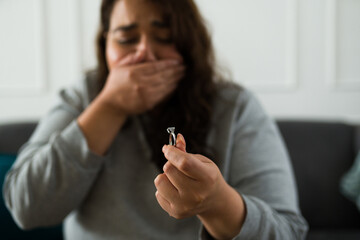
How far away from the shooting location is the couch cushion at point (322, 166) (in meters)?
1.10

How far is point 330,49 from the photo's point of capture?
5.16ft

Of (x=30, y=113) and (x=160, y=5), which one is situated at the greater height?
(x=160, y=5)

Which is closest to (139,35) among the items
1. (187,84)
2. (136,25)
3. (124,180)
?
(136,25)

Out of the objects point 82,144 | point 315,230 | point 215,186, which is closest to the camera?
point 215,186

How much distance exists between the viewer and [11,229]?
0.83 metres

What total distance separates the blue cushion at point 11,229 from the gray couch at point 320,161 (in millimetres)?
234

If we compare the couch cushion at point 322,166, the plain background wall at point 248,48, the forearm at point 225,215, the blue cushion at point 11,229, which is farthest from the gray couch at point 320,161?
the forearm at point 225,215

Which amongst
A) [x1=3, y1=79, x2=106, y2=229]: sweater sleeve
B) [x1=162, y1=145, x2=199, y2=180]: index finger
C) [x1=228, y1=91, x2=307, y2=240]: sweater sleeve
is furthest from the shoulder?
[x1=162, y1=145, x2=199, y2=180]: index finger

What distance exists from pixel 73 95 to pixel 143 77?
0.21m

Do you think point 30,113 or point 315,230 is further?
point 30,113

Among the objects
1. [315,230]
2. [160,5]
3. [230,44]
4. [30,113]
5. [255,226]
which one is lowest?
[315,230]

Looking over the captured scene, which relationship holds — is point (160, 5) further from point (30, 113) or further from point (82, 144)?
point (30, 113)

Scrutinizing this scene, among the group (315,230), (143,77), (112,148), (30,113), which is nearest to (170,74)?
(143,77)

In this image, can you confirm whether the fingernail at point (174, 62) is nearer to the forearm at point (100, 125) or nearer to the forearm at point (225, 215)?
the forearm at point (100, 125)
